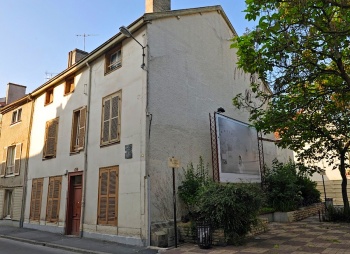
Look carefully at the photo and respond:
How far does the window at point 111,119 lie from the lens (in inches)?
461

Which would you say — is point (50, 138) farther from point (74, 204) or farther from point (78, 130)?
point (74, 204)

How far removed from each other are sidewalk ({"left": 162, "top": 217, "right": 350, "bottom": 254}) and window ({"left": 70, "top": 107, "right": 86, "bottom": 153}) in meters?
6.73

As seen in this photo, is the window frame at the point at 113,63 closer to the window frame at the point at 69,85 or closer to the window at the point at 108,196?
the window frame at the point at 69,85

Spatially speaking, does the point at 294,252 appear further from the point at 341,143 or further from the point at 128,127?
→ the point at 341,143

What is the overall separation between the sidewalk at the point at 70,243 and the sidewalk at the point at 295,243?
1.46m

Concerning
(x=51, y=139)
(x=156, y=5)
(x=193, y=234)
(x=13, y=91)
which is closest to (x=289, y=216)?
(x=193, y=234)

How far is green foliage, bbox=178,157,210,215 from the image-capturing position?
1065 centimetres

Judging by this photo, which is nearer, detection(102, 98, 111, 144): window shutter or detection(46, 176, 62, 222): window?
detection(102, 98, 111, 144): window shutter

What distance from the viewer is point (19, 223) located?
16281 mm

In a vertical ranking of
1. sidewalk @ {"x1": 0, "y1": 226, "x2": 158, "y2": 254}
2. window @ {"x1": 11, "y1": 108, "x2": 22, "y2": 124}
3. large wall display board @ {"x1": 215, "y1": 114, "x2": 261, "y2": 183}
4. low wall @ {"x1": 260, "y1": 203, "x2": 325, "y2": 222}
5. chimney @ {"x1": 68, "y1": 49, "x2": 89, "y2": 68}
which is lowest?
sidewalk @ {"x1": 0, "y1": 226, "x2": 158, "y2": 254}

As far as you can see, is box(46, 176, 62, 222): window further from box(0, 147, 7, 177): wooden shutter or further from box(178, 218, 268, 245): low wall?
box(178, 218, 268, 245): low wall

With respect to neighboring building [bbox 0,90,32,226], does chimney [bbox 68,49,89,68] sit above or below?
above

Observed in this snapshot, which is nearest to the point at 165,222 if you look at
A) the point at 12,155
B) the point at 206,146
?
the point at 206,146

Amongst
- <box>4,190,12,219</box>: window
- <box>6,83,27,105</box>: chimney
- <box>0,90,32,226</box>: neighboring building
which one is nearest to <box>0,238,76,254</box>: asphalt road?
<box>0,90,32,226</box>: neighboring building
